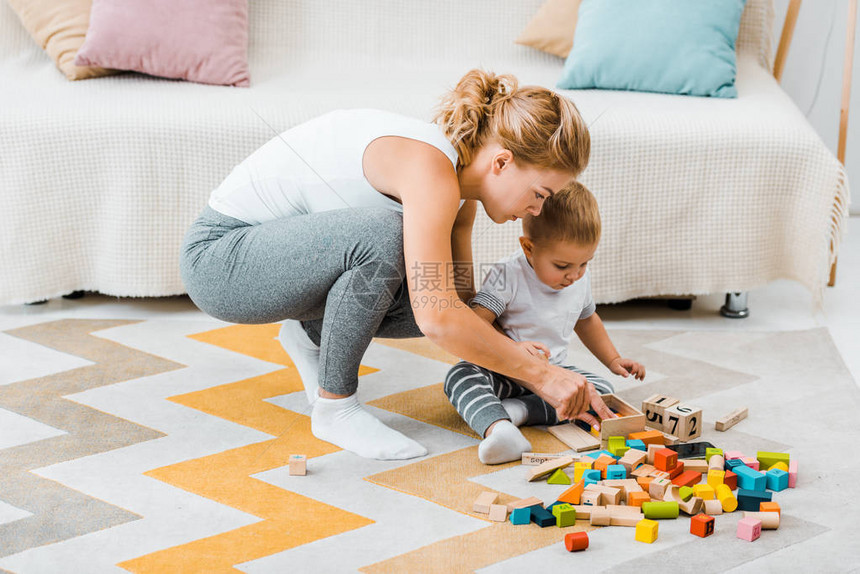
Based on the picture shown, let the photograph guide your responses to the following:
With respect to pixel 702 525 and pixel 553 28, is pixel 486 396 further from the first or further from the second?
pixel 553 28

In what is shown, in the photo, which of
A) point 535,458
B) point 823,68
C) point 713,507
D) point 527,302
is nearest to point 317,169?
point 527,302

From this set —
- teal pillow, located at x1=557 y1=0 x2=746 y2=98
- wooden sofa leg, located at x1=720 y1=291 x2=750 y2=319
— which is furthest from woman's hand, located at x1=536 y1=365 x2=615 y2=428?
teal pillow, located at x1=557 y1=0 x2=746 y2=98

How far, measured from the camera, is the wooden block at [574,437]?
1.52 m

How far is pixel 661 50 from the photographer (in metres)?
2.36

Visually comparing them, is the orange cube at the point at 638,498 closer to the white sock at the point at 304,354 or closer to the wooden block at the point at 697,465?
the wooden block at the point at 697,465

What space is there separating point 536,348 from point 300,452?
0.42m

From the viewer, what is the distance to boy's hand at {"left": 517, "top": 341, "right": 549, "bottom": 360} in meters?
1.52

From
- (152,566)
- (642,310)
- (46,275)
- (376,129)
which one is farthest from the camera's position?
(642,310)

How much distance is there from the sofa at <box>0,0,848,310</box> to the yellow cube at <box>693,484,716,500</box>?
0.86 m

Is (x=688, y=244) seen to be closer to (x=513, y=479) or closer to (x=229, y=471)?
(x=513, y=479)

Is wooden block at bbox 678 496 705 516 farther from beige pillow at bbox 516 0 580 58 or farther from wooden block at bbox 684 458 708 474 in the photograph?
beige pillow at bbox 516 0 580 58

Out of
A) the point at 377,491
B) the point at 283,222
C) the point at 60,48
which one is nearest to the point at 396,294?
the point at 283,222

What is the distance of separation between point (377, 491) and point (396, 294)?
338mm

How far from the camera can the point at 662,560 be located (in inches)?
46.3
